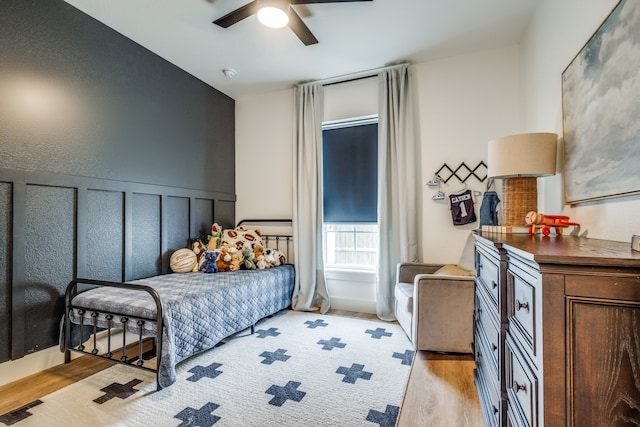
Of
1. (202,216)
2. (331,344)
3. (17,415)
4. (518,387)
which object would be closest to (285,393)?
(331,344)

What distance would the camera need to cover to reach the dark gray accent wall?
6.62 feet

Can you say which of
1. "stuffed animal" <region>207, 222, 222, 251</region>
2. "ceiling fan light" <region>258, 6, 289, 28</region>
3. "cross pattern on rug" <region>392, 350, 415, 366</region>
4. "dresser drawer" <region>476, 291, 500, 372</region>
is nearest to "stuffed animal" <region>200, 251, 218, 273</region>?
"stuffed animal" <region>207, 222, 222, 251</region>

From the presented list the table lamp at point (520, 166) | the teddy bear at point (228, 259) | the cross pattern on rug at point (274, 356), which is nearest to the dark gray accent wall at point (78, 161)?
the teddy bear at point (228, 259)

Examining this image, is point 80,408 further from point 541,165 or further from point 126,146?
point 541,165

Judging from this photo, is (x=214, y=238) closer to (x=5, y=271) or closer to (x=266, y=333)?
(x=266, y=333)

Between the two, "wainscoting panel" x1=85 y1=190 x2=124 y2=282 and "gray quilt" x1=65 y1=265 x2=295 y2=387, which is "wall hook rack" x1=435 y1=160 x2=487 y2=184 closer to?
"gray quilt" x1=65 y1=265 x2=295 y2=387

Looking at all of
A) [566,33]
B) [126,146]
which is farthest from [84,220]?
[566,33]

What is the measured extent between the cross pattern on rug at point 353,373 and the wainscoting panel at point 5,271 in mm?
2196

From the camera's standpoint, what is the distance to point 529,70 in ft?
8.36

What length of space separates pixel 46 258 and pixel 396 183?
9.95 ft

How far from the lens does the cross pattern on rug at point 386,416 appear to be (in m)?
1.60

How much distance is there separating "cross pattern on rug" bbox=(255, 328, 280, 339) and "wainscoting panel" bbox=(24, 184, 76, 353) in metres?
1.51

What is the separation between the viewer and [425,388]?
6.16ft

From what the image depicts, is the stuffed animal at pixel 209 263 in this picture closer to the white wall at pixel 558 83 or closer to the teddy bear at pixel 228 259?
the teddy bear at pixel 228 259
